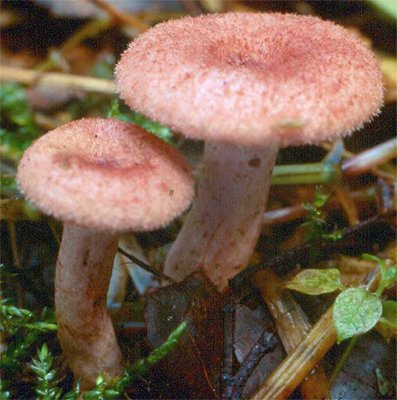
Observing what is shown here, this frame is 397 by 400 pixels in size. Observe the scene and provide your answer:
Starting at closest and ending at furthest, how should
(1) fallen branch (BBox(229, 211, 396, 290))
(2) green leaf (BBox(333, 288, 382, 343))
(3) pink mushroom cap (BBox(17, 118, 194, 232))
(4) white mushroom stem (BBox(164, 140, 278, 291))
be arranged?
(3) pink mushroom cap (BBox(17, 118, 194, 232))
(2) green leaf (BBox(333, 288, 382, 343))
(4) white mushroom stem (BBox(164, 140, 278, 291))
(1) fallen branch (BBox(229, 211, 396, 290))

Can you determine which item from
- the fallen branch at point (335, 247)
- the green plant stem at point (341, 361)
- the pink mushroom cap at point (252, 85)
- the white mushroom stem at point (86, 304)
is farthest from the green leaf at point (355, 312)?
the white mushroom stem at point (86, 304)

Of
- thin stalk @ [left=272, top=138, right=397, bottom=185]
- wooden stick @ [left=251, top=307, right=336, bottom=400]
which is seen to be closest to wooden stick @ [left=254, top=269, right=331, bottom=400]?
wooden stick @ [left=251, top=307, right=336, bottom=400]

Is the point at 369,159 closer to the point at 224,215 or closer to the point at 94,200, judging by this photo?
the point at 224,215

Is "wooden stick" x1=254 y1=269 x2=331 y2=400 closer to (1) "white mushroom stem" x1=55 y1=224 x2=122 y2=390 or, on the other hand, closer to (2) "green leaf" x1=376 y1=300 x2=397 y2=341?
(2) "green leaf" x1=376 y1=300 x2=397 y2=341

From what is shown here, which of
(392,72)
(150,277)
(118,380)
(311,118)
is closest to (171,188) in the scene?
(311,118)

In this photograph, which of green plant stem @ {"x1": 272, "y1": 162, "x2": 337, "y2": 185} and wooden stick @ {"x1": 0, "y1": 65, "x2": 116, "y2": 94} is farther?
wooden stick @ {"x1": 0, "y1": 65, "x2": 116, "y2": 94}

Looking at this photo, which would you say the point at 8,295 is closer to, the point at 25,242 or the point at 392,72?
the point at 25,242

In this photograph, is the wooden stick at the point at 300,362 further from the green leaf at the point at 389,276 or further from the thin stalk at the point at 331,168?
the thin stalk at the point at 331,168
